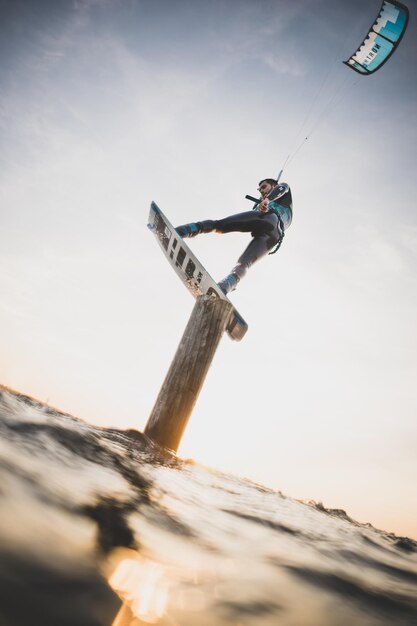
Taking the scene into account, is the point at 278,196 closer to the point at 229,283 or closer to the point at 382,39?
the point at 229,283

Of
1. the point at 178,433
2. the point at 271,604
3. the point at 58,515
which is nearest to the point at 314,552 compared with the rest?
the point at 271,604

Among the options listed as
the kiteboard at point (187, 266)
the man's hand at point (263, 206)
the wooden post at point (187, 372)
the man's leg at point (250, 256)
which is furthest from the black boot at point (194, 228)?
the wooden post at point (187, 372)

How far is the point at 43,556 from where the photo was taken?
0.46 meters

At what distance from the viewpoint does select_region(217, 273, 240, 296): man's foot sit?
3700 mm

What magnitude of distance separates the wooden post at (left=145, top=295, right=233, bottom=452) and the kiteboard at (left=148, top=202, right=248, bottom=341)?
0.68 metres

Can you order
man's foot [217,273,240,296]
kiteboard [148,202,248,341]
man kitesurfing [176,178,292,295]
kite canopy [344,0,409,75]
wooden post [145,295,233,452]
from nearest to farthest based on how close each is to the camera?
wooden post [145,295,233,452]
kiteboard [148,202,248,341]
man's foot [217,273,240,296]
man kitesurfing [176,178,292,295]
kite canopy [344,0,409,75]

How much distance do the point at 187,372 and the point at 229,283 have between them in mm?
1710

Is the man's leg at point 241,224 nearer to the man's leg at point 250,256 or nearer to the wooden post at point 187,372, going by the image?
the man's leg at point 250,256

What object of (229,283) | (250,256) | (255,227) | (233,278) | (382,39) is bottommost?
(229,283)

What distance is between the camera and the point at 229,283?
378cm

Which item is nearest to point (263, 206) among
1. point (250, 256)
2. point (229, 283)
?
point (250, 256)

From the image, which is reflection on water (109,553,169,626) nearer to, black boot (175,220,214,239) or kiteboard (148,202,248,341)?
kiteboard (148,202,248,341)

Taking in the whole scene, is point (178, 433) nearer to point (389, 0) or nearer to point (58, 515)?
point (58, 515)

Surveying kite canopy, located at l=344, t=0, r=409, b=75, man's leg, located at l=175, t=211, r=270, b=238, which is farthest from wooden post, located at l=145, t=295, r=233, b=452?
kite canopy, located at l=344, t=0, r=409, b=75
